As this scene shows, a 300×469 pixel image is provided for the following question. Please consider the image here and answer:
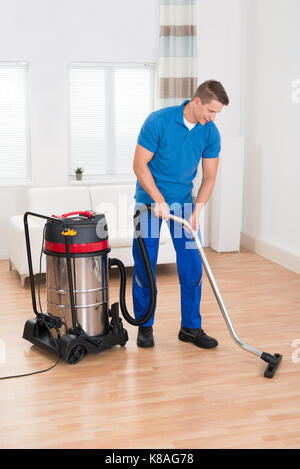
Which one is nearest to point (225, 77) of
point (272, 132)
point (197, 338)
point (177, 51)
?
point (177, 51)

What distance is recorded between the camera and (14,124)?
4.95 meters

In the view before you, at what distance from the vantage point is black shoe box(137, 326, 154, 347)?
118 inches

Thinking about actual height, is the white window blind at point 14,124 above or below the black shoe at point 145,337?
above

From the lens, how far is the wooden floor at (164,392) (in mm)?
2119

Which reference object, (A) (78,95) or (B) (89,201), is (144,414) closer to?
(B) (89,201)

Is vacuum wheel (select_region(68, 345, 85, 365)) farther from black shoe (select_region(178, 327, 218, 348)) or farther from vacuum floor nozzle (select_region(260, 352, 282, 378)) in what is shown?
vacuum floor nozzle (select_region(260, 352, 282, 378))

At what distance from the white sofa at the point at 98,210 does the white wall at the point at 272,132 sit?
97 centimetres

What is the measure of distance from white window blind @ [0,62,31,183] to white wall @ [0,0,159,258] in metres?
0.10

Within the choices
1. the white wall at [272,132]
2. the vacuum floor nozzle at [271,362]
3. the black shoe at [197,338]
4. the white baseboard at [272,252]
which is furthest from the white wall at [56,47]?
the vacuum floor nozzle at [271,362]

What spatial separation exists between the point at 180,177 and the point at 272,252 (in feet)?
7.36

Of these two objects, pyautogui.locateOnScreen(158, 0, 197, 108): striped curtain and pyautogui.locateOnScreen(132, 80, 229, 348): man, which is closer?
pyautogui.locateOnScreen(132, 80, 229, 348): man

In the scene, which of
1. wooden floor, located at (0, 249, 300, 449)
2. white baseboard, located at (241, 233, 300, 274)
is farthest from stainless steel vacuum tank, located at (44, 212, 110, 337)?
white baseboard, located at (241, 233, 300, 274)

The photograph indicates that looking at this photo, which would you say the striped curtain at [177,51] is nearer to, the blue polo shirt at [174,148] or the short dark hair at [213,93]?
the blue polo shirt at [174,148]

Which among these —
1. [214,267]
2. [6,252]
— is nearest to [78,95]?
[6,252]
